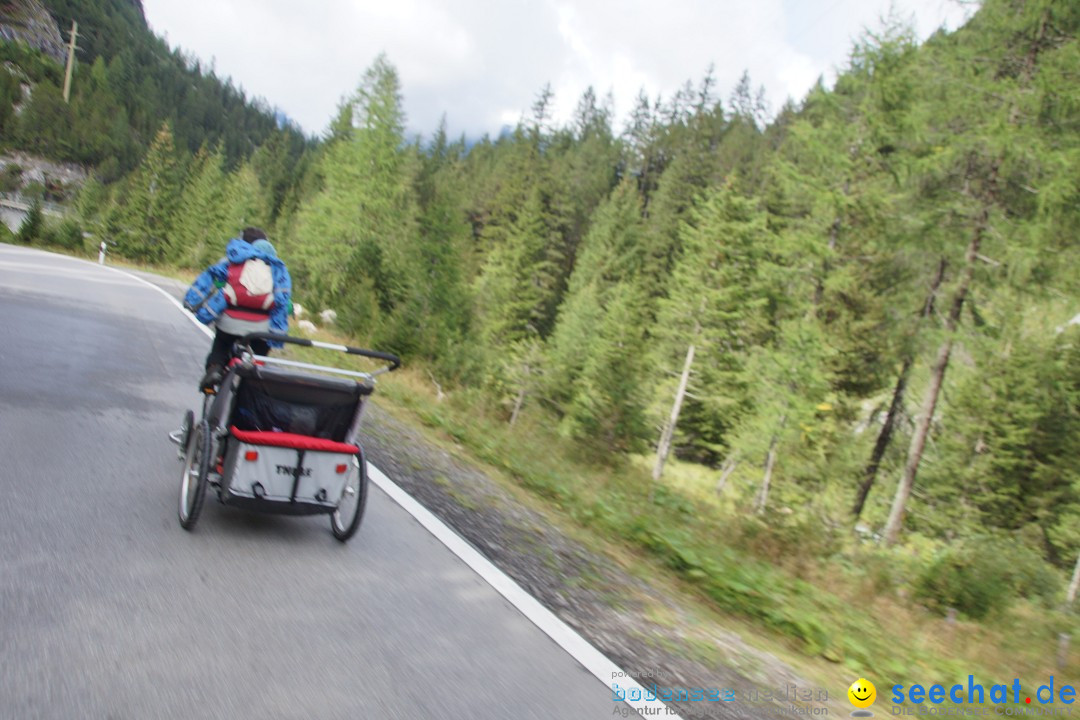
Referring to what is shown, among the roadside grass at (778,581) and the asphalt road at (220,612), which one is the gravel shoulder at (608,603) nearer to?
the roadside grass at (778,581)

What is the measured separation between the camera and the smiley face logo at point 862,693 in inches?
177

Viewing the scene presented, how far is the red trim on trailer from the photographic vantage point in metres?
4.73

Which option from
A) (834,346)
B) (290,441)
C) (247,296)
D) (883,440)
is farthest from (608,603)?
(883,440)

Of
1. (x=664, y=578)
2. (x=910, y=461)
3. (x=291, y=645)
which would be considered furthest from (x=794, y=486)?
(x=291, y=645)

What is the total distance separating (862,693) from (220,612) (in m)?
3.97

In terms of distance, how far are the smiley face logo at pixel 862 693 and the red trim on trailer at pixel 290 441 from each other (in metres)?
3.69

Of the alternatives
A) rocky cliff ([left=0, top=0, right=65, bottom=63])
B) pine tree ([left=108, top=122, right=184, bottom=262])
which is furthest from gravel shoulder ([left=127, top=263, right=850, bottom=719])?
rocky cliff ([left=0, top=0, right=65, bottom=63])

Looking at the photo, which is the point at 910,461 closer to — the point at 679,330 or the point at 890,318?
the point at 890,318

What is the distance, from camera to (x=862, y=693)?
464cm

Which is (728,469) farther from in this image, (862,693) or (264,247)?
(264,247)

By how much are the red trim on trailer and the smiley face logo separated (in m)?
3.69

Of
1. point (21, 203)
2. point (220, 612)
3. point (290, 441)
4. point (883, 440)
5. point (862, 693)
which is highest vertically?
point (21, 203)

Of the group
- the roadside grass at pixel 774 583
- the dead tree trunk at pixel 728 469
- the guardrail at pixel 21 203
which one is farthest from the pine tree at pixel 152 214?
the roadside grass at pixel 774 583

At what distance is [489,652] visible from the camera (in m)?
3.95
